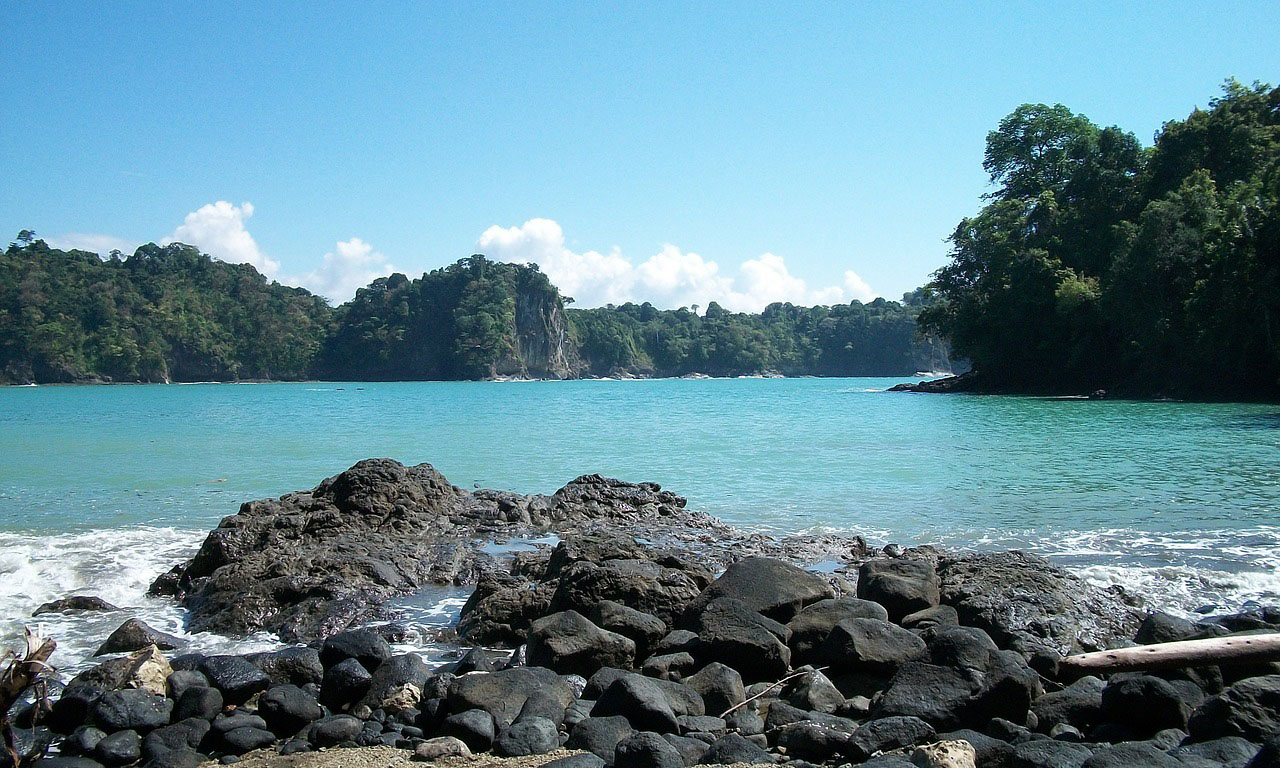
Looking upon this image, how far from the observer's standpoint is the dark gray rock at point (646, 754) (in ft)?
16.0

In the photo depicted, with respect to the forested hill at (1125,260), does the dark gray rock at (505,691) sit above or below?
below

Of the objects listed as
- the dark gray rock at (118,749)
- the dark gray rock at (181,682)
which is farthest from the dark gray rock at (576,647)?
the dark gray rock at (118,749)

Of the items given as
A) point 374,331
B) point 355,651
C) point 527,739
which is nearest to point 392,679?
point 355,651

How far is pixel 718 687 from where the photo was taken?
244 inches

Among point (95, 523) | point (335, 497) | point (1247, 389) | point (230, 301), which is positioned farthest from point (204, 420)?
point (230, 301)

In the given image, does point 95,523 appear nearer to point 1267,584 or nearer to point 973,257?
point 1267,584

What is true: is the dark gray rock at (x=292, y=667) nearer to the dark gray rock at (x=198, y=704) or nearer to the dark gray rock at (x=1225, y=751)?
the dark gray rock at (x=198, y=704)

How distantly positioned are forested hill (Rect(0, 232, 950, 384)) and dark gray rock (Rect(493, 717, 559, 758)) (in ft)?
381

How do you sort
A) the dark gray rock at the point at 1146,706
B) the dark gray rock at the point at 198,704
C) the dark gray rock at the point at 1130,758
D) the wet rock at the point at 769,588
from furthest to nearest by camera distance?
the wet rock at the point at 769,588 < the dark gray rock at the point at 198,704 < the dark gray rock at the point at 1146,706 < the dark gray rock at the point at 1130,758

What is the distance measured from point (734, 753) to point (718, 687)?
100cm

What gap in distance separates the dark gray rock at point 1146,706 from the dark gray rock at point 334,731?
4638 mm

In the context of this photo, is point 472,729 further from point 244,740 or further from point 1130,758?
point 1130,758

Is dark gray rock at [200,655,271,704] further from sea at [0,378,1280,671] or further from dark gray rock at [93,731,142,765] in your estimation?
sea at [0,378,1280,671]

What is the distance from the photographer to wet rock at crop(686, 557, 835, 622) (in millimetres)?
7699
